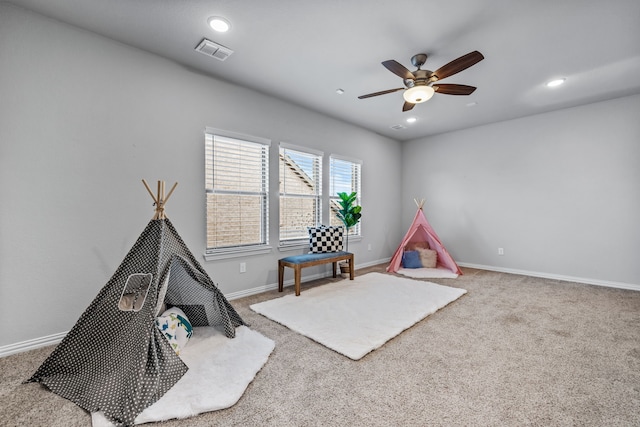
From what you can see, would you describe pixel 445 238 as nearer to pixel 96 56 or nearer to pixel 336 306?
pixel 336 306

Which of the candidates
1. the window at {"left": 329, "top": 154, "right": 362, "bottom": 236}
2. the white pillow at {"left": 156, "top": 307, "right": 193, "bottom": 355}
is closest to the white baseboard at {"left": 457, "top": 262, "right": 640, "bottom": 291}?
the window at {"left": 329, "top": 154, "right": 362, "bottom": 236}

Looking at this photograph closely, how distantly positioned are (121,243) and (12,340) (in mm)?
995

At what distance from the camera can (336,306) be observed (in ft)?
10.1

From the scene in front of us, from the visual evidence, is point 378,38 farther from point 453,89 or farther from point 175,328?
point 175,328

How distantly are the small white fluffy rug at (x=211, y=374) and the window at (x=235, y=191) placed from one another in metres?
1.22

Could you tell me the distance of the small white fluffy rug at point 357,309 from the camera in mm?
2342

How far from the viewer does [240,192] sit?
3.47 meters

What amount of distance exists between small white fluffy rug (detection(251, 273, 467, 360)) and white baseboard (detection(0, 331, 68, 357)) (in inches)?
66.1

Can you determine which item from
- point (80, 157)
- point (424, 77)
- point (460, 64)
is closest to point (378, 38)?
point (424, 77)

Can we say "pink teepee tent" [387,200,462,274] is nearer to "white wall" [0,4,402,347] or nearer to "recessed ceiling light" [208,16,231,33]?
"white wall" [0,4,402,347]

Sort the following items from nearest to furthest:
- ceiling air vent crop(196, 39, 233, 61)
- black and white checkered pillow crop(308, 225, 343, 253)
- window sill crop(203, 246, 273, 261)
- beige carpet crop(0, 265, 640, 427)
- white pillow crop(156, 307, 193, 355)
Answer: beige carpet crop(0, 265, 640, 427) → white pillow crop(156, 307, 193, 355) → ceiling air vent crop(196, 39, 233, 61) → window sill crop(203, 246, 273, 261) → black and white checkered pillow crop(308, 225, 343, 253)

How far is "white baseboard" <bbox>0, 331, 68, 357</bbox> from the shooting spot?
2085 mm

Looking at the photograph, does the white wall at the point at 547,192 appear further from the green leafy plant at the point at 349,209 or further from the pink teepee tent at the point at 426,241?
the green leafy plant at the point at 349,209

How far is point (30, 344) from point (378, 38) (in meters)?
4.00
